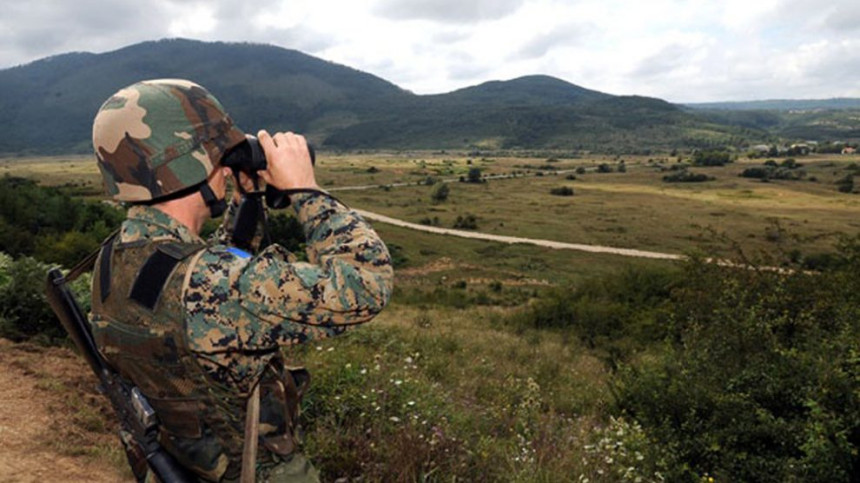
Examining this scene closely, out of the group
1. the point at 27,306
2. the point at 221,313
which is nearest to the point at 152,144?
the point at 221,313

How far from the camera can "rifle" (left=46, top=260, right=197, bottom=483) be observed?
2.27m

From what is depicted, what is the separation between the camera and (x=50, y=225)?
100ft

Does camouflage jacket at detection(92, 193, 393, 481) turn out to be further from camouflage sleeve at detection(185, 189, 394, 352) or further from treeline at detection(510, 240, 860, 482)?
treeline at detection(510, 240, 860, 482)

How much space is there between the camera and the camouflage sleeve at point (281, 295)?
1854 millimetres

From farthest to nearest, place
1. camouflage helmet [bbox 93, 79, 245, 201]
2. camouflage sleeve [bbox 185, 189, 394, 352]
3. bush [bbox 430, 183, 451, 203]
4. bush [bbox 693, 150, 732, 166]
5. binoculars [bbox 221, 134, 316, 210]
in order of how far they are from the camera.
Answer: bush [bbox 693, 150, 732, 166]
bush [bbox 430, 183, 451, 203]
binoculars [bbox 221, 134, 316, 210]
camouflage helmet [bbox 93, 79, 245, 201]
camouflage sleeve [bbox 185, 189, 394, 352]

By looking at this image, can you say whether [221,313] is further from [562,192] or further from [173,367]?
[562,192]

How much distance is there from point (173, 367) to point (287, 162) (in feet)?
2.82

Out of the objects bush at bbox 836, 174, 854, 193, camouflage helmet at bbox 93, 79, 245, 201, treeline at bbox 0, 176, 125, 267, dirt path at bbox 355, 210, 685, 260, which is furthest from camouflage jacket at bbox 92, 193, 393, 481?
bush at bbox 836, 174, 854, 193

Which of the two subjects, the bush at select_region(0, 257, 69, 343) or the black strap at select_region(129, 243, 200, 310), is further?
the bush at select_region(0, 257, 69, 343)

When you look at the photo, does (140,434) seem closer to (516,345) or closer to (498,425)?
(498,425)

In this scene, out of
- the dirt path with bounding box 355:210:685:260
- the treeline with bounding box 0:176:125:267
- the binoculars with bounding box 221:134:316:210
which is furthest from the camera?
the dirt path with bounding box 355:210:685:260

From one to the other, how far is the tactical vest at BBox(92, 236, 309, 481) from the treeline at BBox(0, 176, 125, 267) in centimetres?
2085

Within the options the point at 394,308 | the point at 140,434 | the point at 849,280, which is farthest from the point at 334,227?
the point at 394,308

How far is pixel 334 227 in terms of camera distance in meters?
2.02
